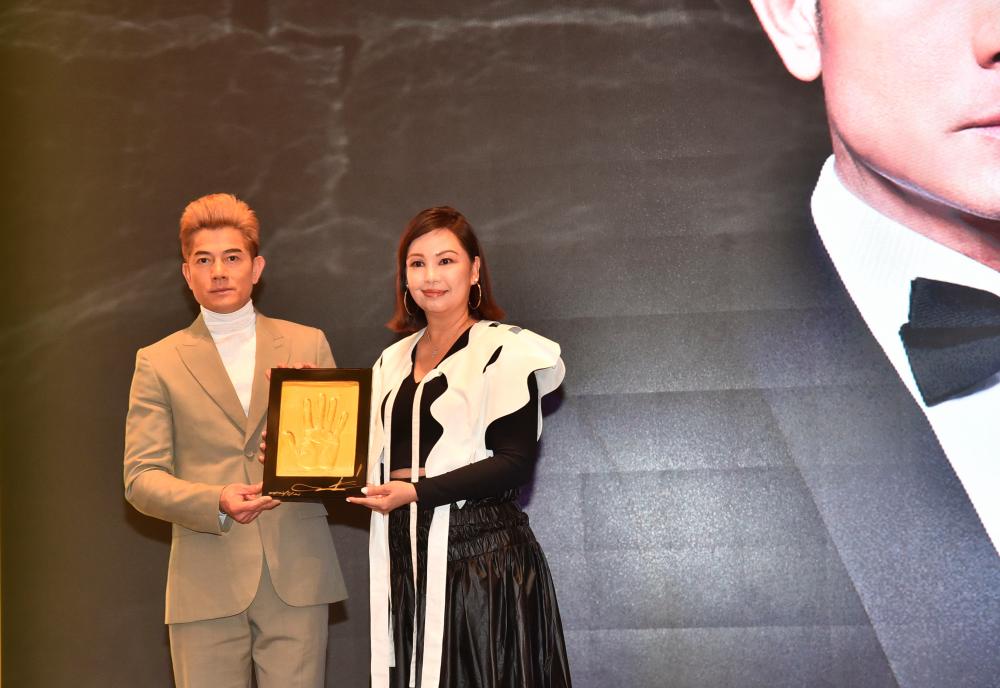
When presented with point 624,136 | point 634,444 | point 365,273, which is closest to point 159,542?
point 365,273

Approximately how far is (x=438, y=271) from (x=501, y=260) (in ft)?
2.79

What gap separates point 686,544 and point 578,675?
550mm

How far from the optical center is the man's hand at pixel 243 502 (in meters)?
2.51

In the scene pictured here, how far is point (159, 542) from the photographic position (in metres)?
3.42

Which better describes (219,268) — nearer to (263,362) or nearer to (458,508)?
(263,362)

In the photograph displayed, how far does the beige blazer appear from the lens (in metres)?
2.56

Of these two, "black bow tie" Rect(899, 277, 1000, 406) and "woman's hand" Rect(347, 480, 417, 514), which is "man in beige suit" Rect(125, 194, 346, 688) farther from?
"black bow tie" Rect(899, 277, 1000, 406)

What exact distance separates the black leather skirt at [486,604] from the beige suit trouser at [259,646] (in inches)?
12.7

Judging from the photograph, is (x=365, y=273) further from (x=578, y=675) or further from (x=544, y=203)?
(x=578, y=675)

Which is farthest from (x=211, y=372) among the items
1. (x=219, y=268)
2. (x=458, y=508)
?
(x=458, y=508)

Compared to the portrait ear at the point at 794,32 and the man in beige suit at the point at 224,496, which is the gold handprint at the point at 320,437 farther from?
the portrait ear at the point at 794,32

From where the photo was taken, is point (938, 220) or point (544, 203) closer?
point (938, 220)

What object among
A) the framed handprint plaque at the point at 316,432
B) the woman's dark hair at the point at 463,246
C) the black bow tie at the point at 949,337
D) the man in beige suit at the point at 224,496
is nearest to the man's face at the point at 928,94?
the black bow tie at the point at 949,337

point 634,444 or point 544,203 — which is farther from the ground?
point 544,203
